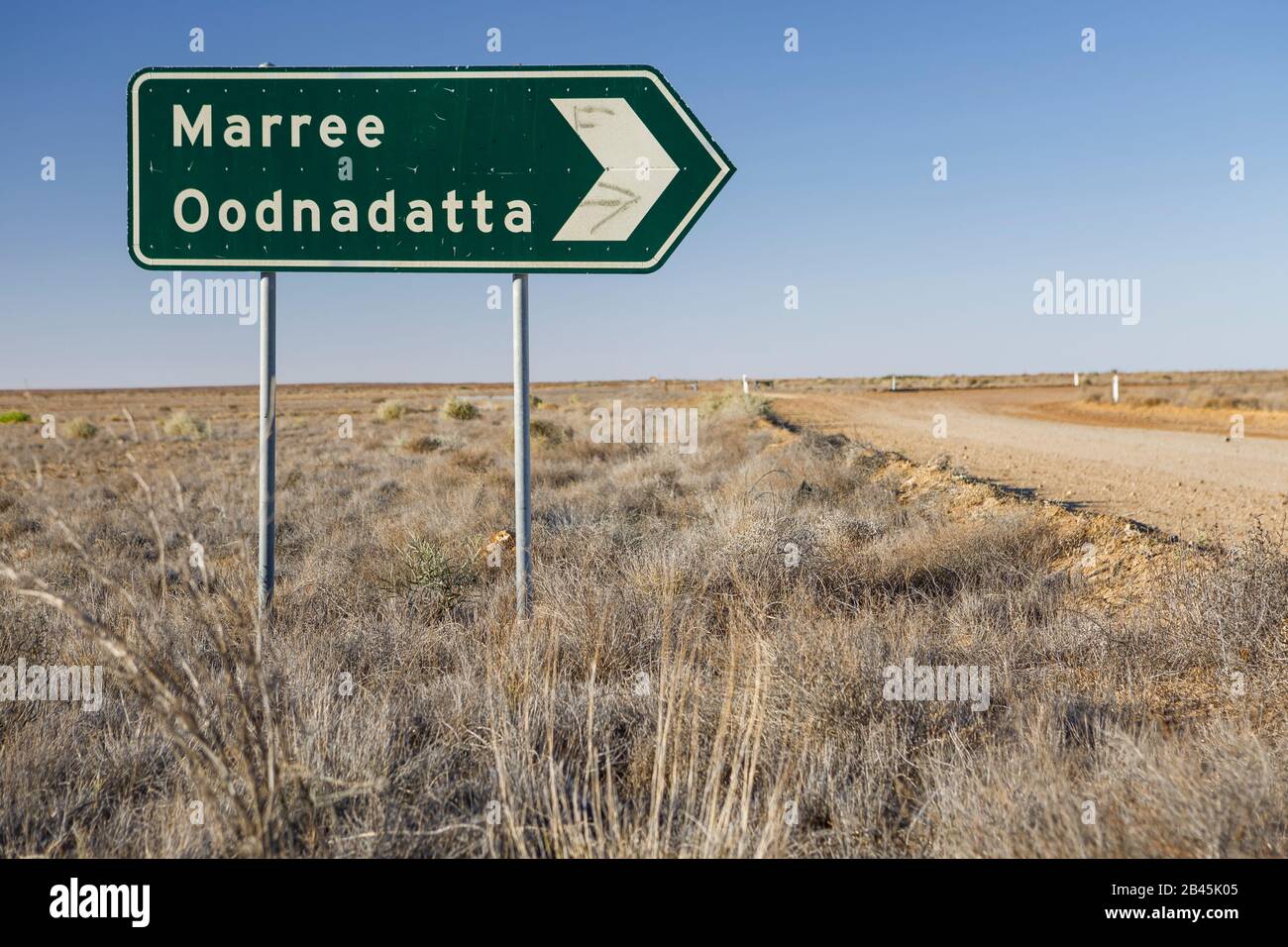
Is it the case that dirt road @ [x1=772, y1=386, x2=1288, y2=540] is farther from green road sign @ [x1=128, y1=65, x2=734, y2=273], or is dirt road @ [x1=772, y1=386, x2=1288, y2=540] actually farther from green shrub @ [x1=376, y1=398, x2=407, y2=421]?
green shrub @ [x1=376, y1=398, x2=407, y2=421]

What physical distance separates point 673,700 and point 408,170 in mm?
3169

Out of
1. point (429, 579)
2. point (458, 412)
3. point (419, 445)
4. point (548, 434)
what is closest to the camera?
point (429, 579)

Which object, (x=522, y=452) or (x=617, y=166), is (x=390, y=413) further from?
(x=617, y=166)

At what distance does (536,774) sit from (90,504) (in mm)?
10854

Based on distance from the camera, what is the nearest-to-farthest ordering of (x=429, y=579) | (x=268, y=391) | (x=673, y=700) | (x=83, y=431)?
(x=673, y=700) → (x=268, y=391) → (x=429, y=579) → (x=83, y=431)

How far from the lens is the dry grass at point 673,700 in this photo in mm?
2352

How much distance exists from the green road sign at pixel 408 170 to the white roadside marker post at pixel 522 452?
0.19 m

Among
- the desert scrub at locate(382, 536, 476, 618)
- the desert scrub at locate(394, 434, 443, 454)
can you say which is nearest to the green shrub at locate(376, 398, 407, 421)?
the desert scrub at locate(394, 434, 443, 454)

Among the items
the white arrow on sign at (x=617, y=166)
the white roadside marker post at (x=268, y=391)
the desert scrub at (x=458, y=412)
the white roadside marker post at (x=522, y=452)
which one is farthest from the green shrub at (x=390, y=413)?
the white arrow on sign at (x=617, y=166)

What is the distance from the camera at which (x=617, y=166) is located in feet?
15.0

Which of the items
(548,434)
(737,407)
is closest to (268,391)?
(548,434)

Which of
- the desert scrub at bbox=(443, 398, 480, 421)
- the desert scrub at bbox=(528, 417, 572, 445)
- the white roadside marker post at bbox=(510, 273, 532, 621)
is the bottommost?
the white roadside marker post at bbox=(510, 273, 532, 621)

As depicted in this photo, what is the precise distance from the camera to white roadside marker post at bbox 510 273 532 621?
14.8ft

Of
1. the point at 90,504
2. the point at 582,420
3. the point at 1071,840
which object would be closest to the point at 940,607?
the point at 1071,840
